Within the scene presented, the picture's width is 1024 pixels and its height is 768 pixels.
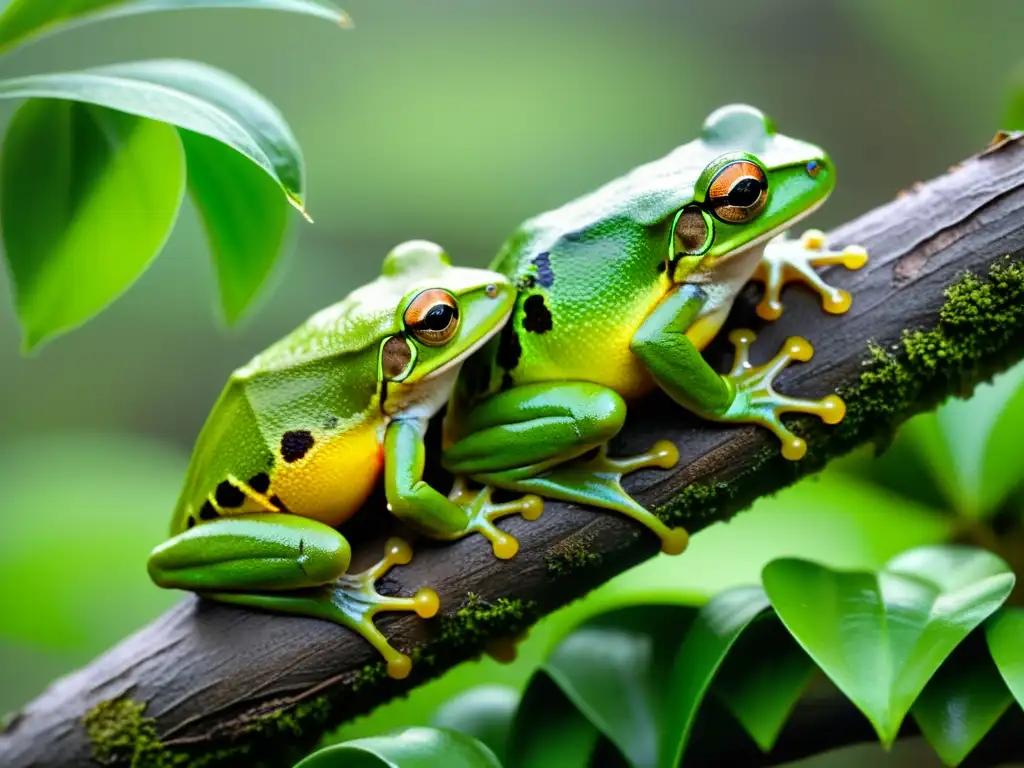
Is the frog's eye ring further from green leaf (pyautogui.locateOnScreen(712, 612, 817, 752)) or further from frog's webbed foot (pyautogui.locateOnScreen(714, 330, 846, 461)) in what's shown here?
green leaf (pyautogui.locateOnScreen(712, 612, 817, 752))

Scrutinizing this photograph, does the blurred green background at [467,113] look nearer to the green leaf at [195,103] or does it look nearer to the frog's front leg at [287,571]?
the frog's front leg at [287,571]

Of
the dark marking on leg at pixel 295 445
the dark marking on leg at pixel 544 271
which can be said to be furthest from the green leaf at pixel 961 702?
the dark marking on leg at pixel 295 445

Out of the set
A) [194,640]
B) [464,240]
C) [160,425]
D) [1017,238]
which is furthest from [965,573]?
[160,425]

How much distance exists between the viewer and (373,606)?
157 centimetres

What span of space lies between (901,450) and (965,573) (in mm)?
359

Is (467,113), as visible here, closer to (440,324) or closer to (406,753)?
(440,324)

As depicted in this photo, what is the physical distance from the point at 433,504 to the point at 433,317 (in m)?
0.32

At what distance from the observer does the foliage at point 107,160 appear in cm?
123

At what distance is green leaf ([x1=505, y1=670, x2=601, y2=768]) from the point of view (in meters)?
1.52

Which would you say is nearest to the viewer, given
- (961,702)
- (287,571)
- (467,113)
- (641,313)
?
(961,702)

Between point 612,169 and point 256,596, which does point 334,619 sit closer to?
point 256,596

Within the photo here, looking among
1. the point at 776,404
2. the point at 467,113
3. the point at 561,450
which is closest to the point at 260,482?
the point at 561,450

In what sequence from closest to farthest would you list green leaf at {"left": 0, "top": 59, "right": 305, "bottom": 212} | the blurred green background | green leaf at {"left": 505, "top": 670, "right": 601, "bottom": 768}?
green leaf at {"left": 0, "top": 59, "right": 305, "bottom": 212}, green leaf at {"left": 505, "top": 670, "right": 601, "bottom": 768}, the blurred green background

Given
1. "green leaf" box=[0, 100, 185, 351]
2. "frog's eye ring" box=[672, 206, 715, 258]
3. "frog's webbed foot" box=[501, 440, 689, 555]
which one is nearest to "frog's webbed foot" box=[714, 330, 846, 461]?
"frog's webbed foot" box=[501, 440, 689, 555]
